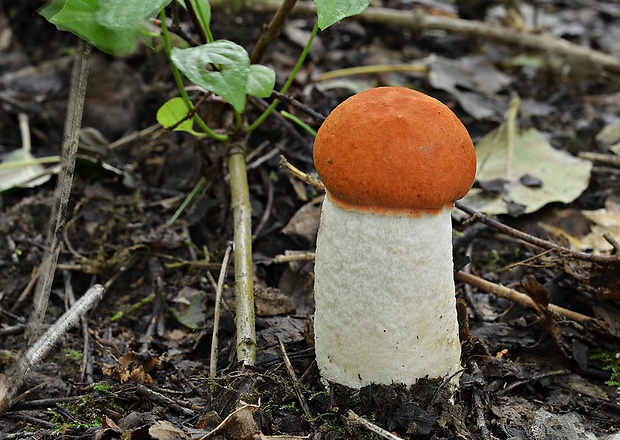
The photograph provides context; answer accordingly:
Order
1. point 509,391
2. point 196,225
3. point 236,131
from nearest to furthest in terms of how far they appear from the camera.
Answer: point 509,391, point 236,131, point 196,225

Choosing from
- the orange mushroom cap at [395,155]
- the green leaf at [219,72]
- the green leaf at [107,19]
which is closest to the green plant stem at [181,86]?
the green leaf at [219,72]

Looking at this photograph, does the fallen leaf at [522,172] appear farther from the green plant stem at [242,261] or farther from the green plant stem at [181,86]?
the green plant stem at [181,86]

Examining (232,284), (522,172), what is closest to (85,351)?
(232,284)

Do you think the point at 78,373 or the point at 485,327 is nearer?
the point at 78,373

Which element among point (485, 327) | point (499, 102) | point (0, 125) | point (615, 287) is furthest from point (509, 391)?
point (0, 125)

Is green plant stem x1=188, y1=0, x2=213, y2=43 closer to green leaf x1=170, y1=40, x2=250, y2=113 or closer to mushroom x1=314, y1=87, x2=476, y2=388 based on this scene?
green leaf x1=170, y1=40, x2=250, y2=113

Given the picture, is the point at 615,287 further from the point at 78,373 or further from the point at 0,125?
the point at 0,125
